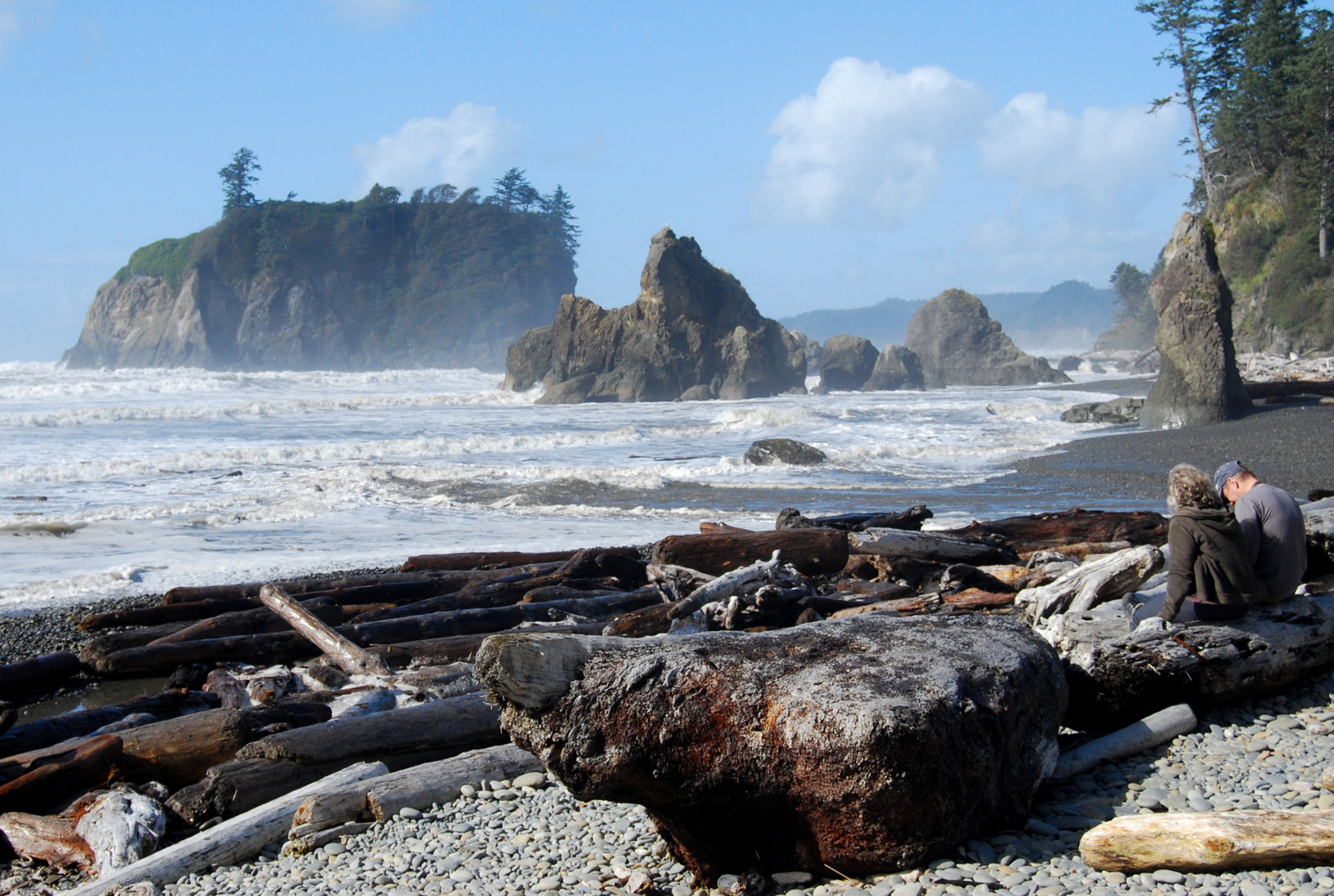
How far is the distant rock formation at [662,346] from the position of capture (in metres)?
53.2

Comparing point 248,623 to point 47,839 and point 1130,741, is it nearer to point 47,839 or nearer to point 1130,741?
point 47,839

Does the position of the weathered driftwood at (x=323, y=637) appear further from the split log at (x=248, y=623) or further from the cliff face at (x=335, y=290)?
the cliff face at (x=335, y=290)

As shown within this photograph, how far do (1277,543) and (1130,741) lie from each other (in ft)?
3.94

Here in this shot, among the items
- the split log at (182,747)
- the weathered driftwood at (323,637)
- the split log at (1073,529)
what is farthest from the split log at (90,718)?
the split log at (1073,529)

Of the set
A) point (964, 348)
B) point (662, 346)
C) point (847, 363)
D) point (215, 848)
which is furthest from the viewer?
point (964, 348)

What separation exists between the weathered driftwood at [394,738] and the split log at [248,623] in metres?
2.47

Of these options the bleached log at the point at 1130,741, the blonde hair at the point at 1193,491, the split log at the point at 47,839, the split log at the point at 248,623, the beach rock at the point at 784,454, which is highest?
the blonde hair at the point at 1193,491

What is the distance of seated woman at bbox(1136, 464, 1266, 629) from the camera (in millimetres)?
4070

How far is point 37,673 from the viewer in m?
6.02

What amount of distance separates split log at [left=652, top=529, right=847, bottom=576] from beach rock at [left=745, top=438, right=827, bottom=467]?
33.6 ft

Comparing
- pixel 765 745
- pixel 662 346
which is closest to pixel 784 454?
pixel 765 745

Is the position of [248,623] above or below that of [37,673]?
above

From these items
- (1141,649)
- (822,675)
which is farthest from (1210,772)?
(822,675)

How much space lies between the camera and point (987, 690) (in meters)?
3.22
